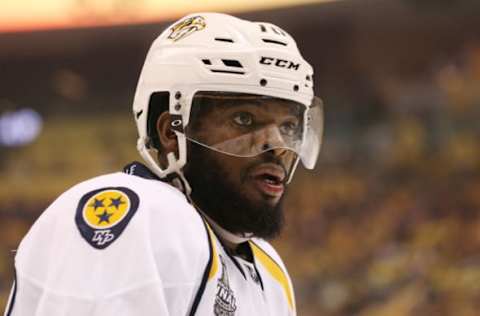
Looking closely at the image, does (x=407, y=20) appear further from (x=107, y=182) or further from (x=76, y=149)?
(x=107, y=182)

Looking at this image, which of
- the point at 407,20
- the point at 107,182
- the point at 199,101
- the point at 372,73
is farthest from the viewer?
the point at 372,73

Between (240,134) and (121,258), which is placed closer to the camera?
(121,258)

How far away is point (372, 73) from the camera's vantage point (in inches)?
385

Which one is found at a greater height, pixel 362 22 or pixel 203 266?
pixel 362 22

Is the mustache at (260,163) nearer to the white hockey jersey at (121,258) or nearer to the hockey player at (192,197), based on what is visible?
the hockey player at (192,197)

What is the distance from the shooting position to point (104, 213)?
168cm

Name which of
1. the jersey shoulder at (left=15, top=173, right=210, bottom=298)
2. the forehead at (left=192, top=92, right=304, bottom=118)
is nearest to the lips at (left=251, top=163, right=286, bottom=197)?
the forehead at (left=192, top=92, right=304, bottom=118)

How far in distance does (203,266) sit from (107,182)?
0.23 meters

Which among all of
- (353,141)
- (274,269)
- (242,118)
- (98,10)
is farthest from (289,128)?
(353,141)

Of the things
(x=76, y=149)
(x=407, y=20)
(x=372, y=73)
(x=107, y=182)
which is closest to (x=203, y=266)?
(x=107, y=182)

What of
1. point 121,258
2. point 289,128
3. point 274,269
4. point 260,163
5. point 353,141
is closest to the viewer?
point 121,258

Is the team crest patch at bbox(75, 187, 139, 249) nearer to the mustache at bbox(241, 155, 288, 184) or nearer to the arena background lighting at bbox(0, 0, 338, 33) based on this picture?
the mustache at bbox(241, 155, 288, 184)

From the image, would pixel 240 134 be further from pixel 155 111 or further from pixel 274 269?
pixel 274 269

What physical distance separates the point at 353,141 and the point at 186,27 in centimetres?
860
